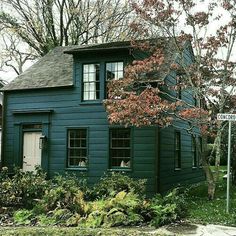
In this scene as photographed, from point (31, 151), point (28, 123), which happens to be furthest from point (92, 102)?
point (31, 151)

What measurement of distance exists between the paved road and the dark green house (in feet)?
19.8

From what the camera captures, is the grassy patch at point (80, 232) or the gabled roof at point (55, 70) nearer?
the grassy patch at point (80, 232)

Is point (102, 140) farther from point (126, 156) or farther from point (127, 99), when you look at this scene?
point (127, 99)

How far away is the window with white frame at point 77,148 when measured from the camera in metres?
16.9

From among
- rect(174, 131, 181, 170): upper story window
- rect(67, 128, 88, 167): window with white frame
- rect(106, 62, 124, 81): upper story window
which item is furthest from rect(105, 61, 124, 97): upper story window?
rect(174, 131, 181, 170): upper story window

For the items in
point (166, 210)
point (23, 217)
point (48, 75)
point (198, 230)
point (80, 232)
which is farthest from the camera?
point (48, 75)

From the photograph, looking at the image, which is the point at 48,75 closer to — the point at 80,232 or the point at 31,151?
the point at 31,151

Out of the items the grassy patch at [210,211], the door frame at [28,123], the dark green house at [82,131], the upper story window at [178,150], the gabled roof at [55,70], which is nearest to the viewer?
the grassy patch at [210,211]

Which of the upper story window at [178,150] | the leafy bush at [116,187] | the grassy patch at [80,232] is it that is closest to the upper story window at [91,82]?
the upper story window at [178,150]

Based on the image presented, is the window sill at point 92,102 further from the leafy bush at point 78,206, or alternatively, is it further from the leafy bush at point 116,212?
the leafy bush at point 116,212

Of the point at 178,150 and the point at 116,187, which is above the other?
the point at 178,150

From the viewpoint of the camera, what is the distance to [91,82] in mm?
16953

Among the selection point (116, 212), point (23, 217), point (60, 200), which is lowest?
point (23, 217)

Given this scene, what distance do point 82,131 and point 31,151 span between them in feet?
8.97
